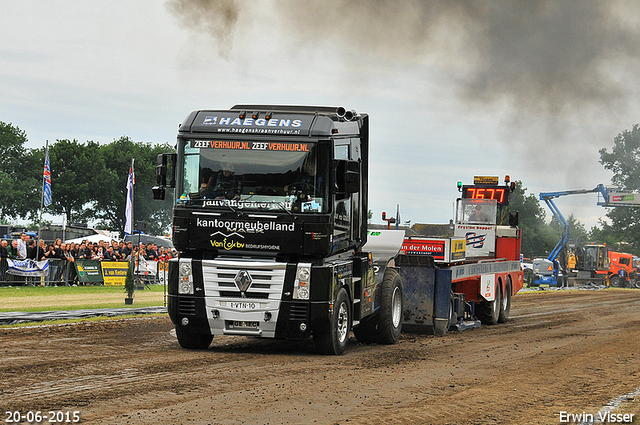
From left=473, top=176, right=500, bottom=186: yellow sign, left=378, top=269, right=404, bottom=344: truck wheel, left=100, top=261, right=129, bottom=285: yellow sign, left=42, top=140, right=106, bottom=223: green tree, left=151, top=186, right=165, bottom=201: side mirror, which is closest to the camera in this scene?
left=151, top=186, right=165, bottom=201: side mirror

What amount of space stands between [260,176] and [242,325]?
2.17m

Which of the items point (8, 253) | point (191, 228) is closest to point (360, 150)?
point (191, 228)

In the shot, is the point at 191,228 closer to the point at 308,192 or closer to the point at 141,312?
the point at 308,192

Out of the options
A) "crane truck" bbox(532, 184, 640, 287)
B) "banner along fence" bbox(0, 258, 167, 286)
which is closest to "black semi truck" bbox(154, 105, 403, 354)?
"banner along fence" bbox(0, 258, 167, 286)

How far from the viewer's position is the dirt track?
24.2 ft

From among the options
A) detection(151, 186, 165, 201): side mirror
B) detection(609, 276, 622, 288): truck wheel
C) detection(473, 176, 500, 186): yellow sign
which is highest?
detection(473, 176, 500, 186): yellow sign

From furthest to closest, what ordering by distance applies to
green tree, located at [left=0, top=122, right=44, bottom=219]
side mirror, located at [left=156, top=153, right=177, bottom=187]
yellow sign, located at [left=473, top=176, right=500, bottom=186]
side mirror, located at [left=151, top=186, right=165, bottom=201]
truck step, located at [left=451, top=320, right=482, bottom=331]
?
green tree, located at [left=0, top=122, right=44, bottom=219] < yellow sign, located at [left=473, top=176, right=500, bottom=186] < truck step, located at [left=451, top=320, right=482, bottom=331] < side mirror, located at [left=151, top=186, right=165, bottom=201] < side mirror, located at [left=156, top=153, right=177, bottom=187]

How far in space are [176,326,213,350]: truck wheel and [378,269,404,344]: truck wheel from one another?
10.7ft

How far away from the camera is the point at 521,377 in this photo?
33.1 ft

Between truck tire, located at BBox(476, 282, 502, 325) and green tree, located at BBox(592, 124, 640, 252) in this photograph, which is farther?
green tree, located at BBox(592, 124, 640, 252)

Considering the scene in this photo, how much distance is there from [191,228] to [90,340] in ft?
9.95

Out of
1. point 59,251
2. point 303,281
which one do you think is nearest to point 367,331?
point 303,281

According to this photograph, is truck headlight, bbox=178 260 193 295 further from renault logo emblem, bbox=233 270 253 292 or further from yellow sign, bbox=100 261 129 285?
yellow sign, bbox=100 261 129 285

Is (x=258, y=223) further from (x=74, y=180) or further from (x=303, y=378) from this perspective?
(x=74, y=180)
